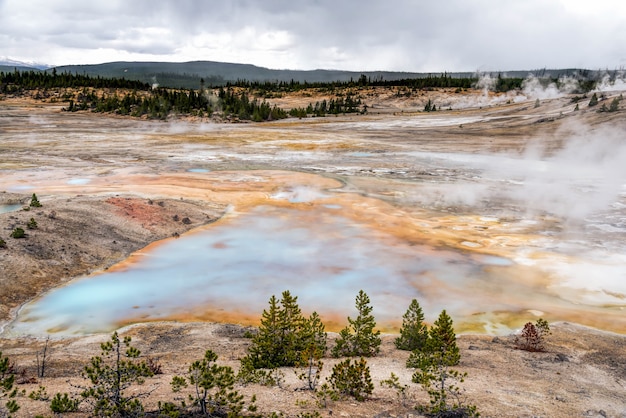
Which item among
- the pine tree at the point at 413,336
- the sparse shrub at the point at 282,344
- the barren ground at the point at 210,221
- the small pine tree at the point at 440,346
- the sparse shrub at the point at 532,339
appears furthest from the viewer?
the sparse shrub at the point at 532,339

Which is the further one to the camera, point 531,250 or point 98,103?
point 98,103

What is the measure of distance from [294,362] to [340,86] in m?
91.8

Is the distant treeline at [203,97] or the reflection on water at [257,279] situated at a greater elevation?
the distant treeline at [203,97]

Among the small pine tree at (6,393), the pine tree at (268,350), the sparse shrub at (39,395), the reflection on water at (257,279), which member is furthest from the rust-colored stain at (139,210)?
the small pine tree at (6,393)

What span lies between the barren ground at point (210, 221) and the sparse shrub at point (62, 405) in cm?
28

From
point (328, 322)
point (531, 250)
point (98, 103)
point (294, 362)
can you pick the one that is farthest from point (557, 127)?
point (98, 103)

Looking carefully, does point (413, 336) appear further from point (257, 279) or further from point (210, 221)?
point (210, 221)

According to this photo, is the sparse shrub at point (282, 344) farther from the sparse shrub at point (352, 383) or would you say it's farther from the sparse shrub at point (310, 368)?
the sparse shrub at point (352, 383)

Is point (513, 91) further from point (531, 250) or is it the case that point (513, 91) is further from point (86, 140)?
point (531, 250)

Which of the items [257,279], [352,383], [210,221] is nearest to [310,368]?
[352,383]

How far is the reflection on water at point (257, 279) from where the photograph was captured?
419 inches

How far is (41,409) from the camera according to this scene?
5.19m

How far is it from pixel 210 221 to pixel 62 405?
12.8 metres

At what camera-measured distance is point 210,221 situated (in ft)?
57.8
